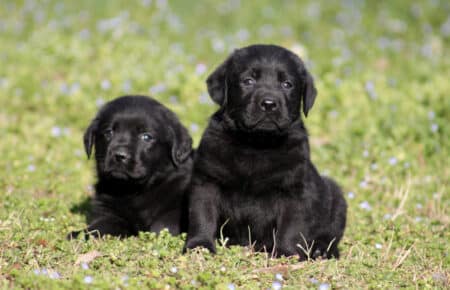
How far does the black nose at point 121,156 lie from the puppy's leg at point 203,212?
2.29 feet

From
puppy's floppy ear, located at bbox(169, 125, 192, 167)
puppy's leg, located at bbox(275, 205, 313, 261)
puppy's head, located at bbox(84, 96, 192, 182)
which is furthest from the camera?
puppy's floppy ear, located at bbox(169, 125, 192, 167)

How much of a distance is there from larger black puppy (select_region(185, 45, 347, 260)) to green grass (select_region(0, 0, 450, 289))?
9.4 inches

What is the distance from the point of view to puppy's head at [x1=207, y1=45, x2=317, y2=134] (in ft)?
15.1

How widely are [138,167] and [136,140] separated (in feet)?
0.66

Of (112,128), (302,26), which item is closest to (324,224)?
(112,128)

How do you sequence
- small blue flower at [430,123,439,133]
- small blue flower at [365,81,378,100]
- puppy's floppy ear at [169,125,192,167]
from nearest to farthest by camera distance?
puppy's floppy ear at [169,125,192,167], small blue flower at [430,123,439,133], small blue flower at [365,81,378,100]

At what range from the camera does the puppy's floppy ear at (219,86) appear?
484cm

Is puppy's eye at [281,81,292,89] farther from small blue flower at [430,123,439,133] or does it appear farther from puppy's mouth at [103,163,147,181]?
small blue flower at [430,123,439,133]

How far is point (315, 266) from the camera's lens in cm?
412

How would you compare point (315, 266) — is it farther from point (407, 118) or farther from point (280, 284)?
point (407, 118)

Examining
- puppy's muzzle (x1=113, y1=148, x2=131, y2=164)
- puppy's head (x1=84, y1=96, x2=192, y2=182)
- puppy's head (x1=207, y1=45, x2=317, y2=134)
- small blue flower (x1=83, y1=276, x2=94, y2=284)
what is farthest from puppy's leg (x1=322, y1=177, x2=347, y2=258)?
small blue flower (x1=83, y1=276, x2=94, y2=284)

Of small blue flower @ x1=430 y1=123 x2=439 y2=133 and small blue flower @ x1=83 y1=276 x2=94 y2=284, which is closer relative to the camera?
small blue flower @ x1=83 y1=276 x2=94 y2=284

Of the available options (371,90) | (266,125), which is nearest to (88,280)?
(266,125)

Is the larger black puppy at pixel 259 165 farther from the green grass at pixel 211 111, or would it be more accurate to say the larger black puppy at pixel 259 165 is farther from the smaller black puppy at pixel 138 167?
the smaller black puppy at pixel 138 167
